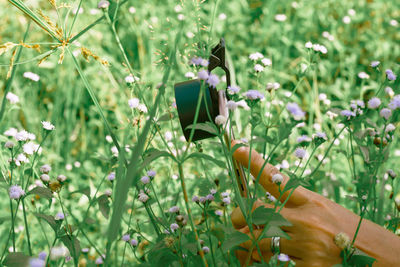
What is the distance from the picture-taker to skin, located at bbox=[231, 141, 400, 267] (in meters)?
0.78

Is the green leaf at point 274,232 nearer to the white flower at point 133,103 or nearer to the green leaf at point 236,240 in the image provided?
the green leaf at point 236,240

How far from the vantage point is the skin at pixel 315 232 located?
30.5 inches

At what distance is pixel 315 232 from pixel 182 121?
12.2 inches

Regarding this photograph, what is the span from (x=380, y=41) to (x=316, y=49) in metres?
1.49

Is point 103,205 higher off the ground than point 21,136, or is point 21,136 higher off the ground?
point 21,136

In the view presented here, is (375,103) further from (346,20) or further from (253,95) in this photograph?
(346,20)

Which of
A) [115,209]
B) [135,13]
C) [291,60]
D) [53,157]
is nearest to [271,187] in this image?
[115,209]

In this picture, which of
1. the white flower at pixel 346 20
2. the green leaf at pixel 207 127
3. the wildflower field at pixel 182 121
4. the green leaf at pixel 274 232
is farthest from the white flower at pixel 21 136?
the white flower at pixel 346 20

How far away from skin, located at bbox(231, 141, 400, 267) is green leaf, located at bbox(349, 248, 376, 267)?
96 millimetres

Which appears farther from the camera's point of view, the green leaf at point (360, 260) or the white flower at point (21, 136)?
the white flower at point (21, 136)

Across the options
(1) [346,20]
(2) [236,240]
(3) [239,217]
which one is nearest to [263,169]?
(3) [239,217]

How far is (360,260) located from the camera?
25.9 inches

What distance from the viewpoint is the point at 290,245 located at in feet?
2.62

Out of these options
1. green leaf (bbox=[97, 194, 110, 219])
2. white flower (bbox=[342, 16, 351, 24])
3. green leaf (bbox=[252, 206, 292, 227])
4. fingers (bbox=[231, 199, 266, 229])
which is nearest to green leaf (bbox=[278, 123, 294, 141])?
green leaf (bbox=[252, 206, 292, 227])
